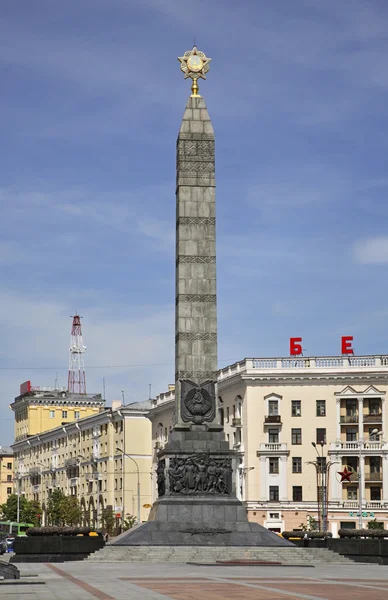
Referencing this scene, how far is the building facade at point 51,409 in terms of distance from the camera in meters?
172

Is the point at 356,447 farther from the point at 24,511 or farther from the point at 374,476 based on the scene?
the point at 24,511

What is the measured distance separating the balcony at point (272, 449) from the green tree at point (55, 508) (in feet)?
132

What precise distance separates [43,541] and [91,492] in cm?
8548

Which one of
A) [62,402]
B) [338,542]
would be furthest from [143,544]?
[62,402]

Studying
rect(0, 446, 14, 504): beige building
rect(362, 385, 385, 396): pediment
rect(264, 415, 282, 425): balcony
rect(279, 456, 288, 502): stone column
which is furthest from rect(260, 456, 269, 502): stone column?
rect(0, 446, 14, 504): beige building

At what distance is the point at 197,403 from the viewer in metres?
49.9

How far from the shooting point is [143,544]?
45625 mm

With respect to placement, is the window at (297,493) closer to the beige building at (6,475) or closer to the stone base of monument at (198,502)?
the stone base of monument at (198,502)

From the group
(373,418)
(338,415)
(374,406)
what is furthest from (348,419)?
(374,406)

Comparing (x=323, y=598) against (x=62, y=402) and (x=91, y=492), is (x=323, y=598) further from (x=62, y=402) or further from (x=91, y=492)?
(x=62, y=402)

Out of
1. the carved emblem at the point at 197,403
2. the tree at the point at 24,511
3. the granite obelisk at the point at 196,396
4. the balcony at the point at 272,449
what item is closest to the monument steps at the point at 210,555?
the granite obelisk at the point at 196,396

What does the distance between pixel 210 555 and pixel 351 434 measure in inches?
1948

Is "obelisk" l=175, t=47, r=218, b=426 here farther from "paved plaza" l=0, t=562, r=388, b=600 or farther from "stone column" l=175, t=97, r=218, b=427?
"paved plaza" l=0, t=562, r=388, b=600

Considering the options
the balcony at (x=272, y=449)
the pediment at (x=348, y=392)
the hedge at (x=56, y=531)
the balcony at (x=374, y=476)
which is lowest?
the hedge at (x=56, y=531)
